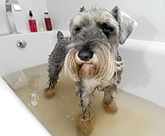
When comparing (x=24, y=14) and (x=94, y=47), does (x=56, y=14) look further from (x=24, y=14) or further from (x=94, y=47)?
(x=94, y=47)

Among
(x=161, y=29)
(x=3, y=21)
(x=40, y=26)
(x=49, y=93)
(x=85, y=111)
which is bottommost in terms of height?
(x=49, y=93)

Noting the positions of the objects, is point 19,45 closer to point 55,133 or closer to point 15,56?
point 15,56

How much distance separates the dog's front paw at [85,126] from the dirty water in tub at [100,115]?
0.15 feet

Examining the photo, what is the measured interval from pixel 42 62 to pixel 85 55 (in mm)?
1927

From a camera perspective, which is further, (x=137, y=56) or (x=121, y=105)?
(x=121, y=105)

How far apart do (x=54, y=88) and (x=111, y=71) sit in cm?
117

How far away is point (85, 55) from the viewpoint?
73cm

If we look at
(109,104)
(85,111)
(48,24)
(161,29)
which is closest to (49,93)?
(85,111)

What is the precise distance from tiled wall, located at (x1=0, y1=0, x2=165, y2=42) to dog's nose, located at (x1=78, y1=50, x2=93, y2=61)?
35.7 inches

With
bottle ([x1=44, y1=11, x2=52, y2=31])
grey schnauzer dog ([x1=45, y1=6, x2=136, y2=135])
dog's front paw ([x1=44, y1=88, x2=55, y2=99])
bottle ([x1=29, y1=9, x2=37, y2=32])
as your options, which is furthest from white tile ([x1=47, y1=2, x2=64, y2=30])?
grey schnauzer dog ([x1=45, y1=6, x2=136, y2=135])

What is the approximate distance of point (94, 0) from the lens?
164 cm

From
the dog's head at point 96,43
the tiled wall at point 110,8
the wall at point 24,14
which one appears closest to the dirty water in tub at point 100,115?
the dog's head at point 96,43

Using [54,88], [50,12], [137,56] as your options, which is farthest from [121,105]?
[50,12]

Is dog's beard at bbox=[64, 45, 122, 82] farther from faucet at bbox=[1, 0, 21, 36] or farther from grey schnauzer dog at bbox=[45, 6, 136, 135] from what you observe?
faucet at bbox=[1, 0, 21, 36]
